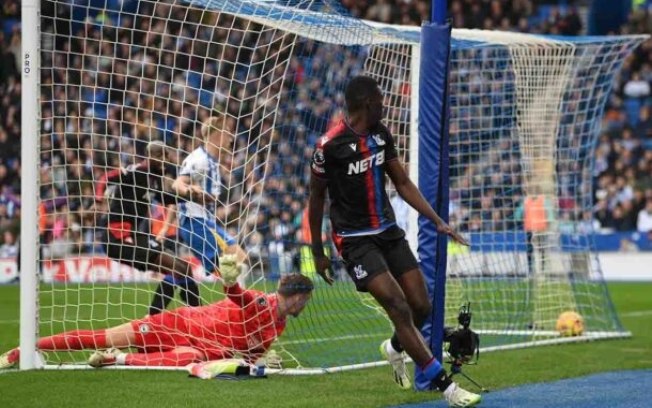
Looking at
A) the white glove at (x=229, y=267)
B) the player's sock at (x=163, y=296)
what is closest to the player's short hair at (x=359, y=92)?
the white glove at (x=229, y=267)

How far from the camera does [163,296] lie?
36.9ft

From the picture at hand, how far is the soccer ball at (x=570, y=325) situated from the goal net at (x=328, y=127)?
22cm

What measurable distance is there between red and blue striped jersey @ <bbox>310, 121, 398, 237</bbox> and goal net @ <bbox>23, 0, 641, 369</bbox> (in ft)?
8.03

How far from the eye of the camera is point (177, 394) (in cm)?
858

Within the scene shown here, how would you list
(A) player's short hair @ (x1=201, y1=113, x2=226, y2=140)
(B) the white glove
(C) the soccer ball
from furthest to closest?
(C) the soccer ball, (A) player's short hair @ (x1=201, y1=113, x2=226, y2=140), (B) the white glove

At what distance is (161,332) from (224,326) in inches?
22.8

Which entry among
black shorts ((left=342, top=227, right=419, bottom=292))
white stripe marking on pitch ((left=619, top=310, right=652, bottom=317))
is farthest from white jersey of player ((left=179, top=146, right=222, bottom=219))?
white stripe marking on pitch ((left=619, top=310, right=652, bottom=317))

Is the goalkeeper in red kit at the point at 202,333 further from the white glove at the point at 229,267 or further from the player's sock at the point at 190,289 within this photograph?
the player's sock at the point at 190,289

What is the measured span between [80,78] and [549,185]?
5.59 m

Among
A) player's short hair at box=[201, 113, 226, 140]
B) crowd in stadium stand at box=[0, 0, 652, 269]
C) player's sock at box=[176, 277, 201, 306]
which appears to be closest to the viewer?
player's short hair at box=[201, 113, 226, 140]

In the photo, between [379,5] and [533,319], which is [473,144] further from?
[379,5]

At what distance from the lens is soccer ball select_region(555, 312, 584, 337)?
13.2 m

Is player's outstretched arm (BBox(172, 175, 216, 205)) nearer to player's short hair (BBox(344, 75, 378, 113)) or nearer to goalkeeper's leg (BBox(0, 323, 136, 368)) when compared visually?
goalkeeper's leg (BBox(0, 323, 136, 368))

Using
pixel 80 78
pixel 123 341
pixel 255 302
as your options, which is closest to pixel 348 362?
pixel 255 302
